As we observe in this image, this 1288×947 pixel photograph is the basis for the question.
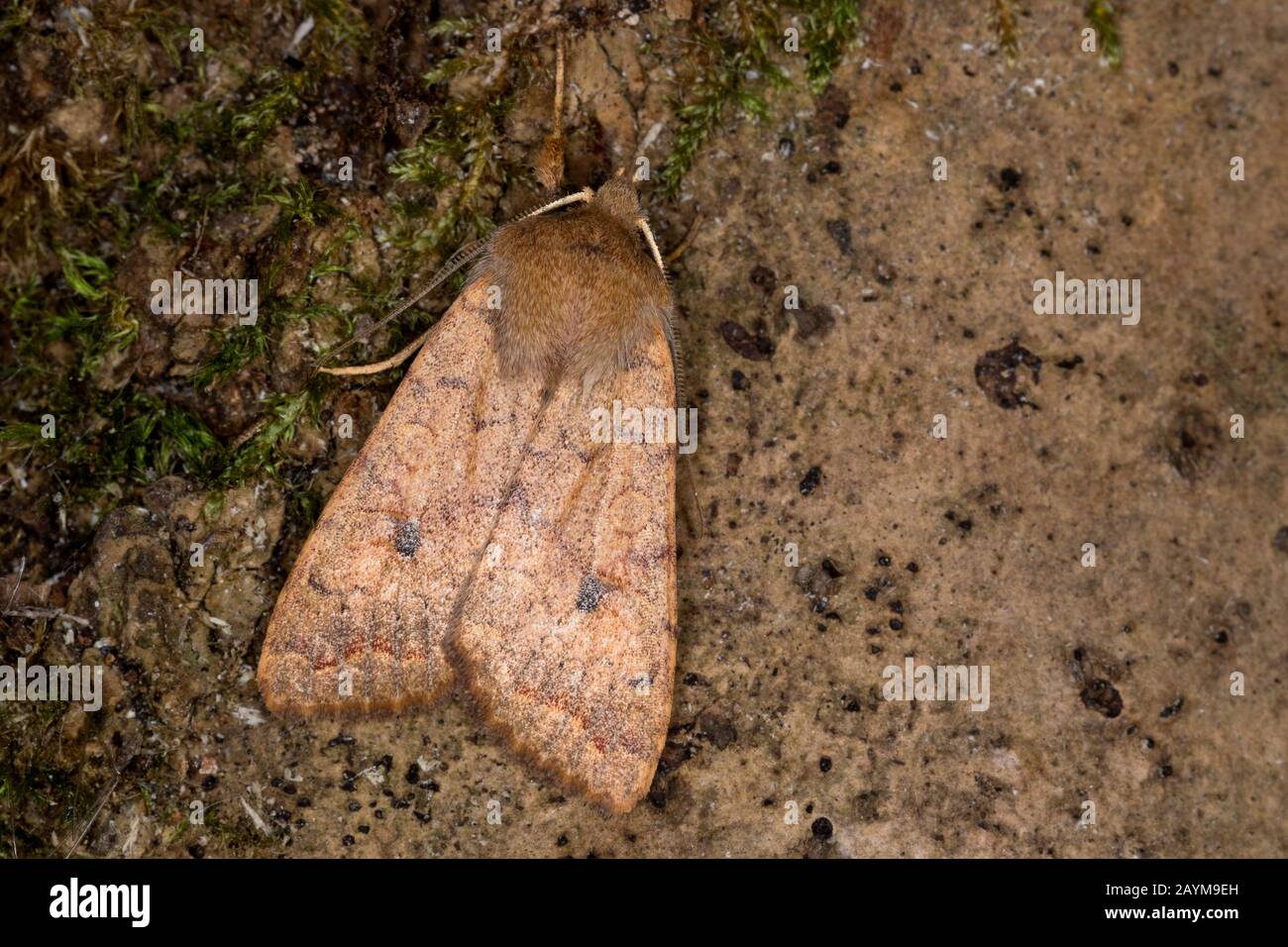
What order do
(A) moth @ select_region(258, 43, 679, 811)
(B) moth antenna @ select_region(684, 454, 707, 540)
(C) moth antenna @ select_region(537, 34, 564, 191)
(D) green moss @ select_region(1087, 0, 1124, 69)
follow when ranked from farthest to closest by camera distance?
(D) green moss @ select_region(1087, 0, 1124, 69)
(B) moth antenna @ select_region(684, 454, 707, 540)
(C) moth antenna @ select_region(537, 34, 564, 191)
(A) moth @ select_region(258, 43, 679, 811)

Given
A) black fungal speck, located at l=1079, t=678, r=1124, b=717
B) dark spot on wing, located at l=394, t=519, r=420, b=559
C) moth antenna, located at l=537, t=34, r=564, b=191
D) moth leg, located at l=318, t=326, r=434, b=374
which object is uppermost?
moth antenna, located at l=537, t=34, r=564, b=191

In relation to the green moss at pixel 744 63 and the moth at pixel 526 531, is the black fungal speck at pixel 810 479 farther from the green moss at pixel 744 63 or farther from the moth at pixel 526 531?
the green moss at pixel 744 63

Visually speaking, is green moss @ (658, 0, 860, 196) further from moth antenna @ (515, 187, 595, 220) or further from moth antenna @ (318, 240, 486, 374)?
moth antenna @ (318, 240, 486, 374)

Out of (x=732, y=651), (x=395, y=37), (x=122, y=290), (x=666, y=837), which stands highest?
(x=395, y=37)

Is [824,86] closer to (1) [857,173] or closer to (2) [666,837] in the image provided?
(1) [857,173]

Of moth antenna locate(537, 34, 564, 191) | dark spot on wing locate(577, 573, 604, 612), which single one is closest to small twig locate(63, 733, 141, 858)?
dark spot on wing locate(577, 573, 604, 612)

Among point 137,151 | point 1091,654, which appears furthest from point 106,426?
point 1091,654

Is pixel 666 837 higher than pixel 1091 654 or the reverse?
the reverse
